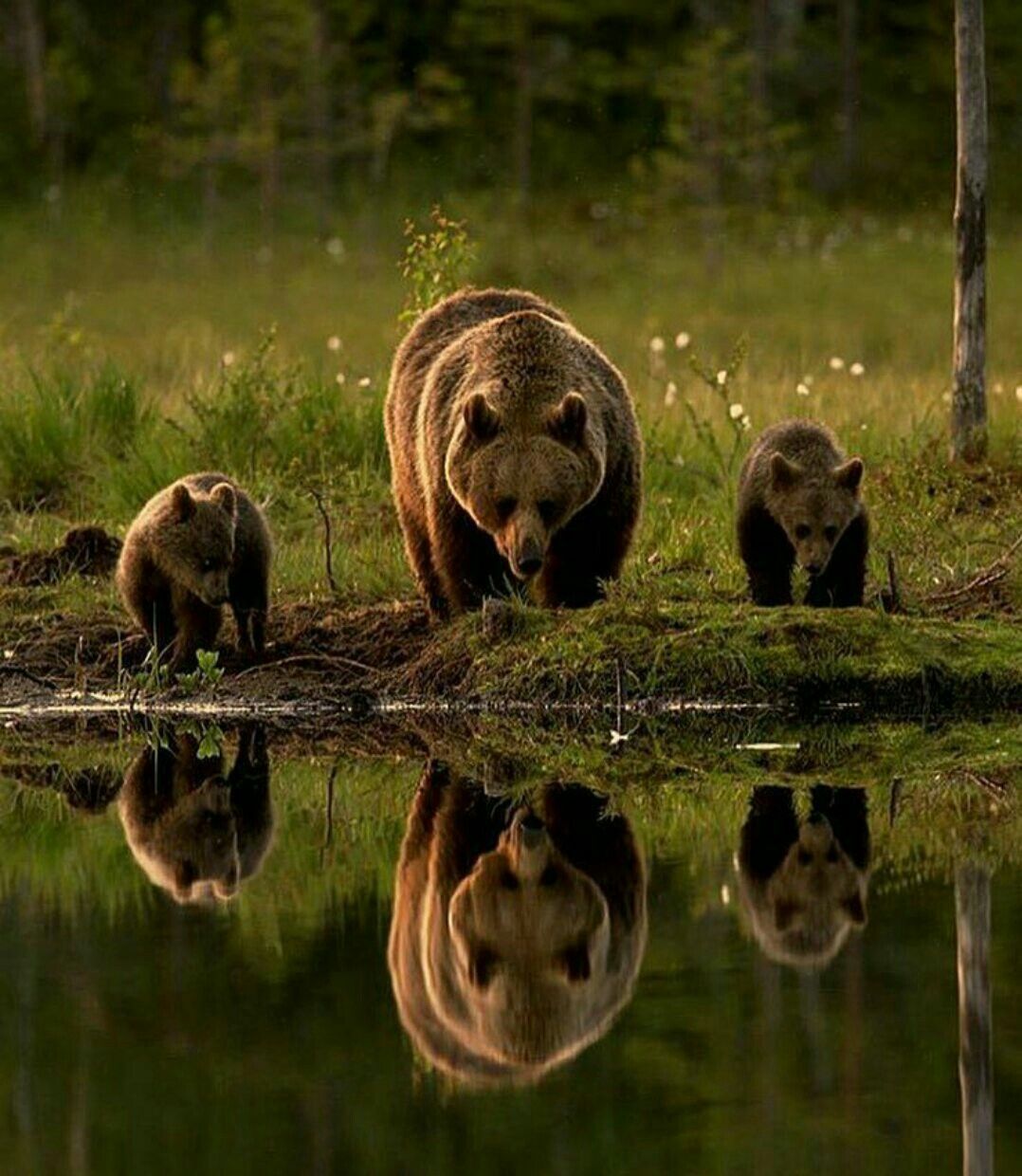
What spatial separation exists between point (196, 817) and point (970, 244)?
811 cm

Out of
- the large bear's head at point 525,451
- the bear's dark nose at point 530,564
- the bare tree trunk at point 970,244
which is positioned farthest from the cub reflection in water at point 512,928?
the bare tree trunk at point 970,244

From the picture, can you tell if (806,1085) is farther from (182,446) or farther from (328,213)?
(328,213)

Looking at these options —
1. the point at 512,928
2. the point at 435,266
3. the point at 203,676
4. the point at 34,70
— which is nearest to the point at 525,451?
the point at 203,676

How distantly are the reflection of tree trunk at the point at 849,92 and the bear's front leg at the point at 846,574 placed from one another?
42.6 meters

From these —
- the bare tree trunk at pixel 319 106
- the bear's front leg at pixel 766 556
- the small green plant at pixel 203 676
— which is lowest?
the small green plant at pixel 203 676

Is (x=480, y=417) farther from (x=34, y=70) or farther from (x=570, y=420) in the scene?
(x=34, y=70)

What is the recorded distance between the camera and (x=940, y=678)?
11.5m

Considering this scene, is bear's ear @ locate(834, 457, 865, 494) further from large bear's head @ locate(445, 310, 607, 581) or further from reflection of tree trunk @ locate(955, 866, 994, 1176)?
reflection of tree trunk @ locate(955, 866, 994, 1176)

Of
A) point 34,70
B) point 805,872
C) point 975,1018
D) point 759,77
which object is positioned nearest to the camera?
point 975,1018

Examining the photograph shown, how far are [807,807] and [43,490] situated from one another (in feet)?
25.9

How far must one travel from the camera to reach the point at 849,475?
1210cm

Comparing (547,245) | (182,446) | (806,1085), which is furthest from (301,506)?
(547,245)

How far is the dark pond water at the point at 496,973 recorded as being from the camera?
5.96m

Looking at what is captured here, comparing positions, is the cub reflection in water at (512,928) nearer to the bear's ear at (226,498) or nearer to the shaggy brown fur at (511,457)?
the shaggy brown fur at (511,457)
